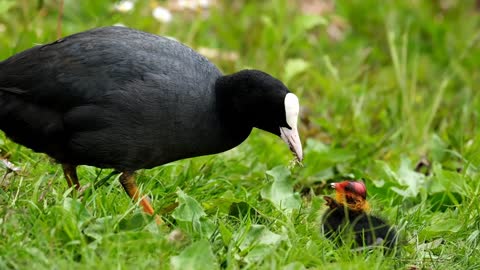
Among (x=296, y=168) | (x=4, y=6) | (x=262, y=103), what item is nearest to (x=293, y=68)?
(x=296, y=168)

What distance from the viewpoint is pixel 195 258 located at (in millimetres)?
3889

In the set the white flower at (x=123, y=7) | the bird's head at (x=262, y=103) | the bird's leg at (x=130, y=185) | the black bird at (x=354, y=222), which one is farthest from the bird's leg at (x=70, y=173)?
the white flower at (x=123, y=7)

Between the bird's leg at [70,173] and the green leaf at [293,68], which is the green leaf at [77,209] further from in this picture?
the green leaf at [293,68]

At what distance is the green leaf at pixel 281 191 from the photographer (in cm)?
503

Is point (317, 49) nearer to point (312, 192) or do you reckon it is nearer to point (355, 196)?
point (312, 192)

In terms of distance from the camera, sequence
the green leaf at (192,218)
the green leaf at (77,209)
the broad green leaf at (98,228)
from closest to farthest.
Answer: the broad green leaf at (98,228)
the green leaf at (77,209)
the green leaf at (192,218)

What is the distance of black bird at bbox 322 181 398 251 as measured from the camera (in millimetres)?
4512

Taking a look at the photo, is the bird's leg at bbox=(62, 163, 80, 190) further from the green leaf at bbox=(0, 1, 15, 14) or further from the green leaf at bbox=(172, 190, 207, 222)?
the green leaf at bbox=(0, 1, 15, 14)

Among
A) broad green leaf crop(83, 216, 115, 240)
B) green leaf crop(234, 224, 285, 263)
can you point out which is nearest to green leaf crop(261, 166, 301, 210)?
green leaf crop(234, 224, 285, 263)

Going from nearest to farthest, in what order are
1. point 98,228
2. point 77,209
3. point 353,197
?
1. point 98,228
2. point 77,209
3. point 353,197

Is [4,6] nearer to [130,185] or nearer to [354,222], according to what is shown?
[130,185]

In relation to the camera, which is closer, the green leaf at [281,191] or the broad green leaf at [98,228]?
the broad green leaf at [98,228]

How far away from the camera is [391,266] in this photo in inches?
170

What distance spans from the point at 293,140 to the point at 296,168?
1.23 meters
